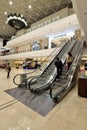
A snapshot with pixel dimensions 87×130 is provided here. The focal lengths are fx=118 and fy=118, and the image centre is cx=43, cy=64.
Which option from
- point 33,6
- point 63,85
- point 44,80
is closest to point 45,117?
point 63,85

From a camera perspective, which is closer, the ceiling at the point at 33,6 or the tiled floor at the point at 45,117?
the tiled floor at the point at 45,117

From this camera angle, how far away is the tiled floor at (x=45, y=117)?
2.93 meters

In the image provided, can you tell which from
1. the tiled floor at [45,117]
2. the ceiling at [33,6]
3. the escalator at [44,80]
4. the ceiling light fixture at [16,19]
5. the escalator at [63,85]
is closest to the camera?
the tiled floor at [45,117]

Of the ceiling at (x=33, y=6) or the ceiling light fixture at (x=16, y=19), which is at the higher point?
the ceiling at (x=33, y=6)

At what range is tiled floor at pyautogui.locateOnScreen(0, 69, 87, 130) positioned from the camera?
2932 millimetres

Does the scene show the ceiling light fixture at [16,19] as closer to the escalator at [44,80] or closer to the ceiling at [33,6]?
the ceiling at [33,6]

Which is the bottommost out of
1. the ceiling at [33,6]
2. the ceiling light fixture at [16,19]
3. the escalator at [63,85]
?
the escalator at [63,85]

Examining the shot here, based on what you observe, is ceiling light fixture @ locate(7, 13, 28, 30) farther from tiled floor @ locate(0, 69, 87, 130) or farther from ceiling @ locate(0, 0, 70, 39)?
tiled floor @ locate(0, 69, 87, 130)

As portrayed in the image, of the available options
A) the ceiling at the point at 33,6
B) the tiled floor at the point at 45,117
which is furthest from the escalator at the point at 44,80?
the ceiling at the point at 33,6

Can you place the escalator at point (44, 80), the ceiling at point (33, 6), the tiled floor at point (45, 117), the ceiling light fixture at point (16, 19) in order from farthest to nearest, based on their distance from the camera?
1. the ceiling at point (33, 6)
2. the ceiling light fixture at point (16, 19)
3. the escalator at point (44, 80)
4. the tiled floor at point (45, 117)

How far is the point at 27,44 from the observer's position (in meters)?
24.2

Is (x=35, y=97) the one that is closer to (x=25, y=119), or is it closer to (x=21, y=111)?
(x=21, y=111)

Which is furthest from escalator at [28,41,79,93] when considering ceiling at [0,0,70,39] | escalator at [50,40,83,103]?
ceiling at [0,0,70,39]

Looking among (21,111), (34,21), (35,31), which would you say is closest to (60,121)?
(21,111)
